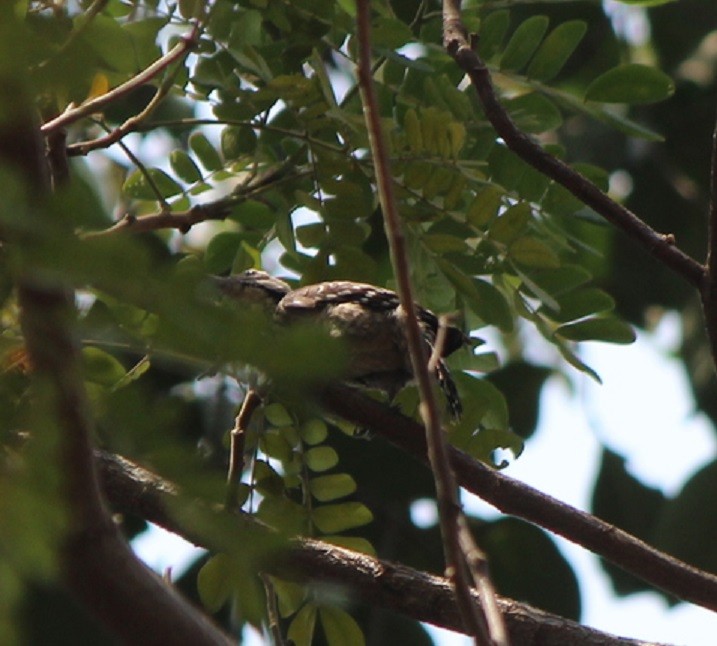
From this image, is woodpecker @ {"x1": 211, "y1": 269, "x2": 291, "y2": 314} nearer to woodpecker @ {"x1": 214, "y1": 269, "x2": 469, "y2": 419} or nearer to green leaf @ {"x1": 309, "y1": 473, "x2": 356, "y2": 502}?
woodpecker @ {"x1": 214, "y1": 269, "x2": 469, "y2": 419}

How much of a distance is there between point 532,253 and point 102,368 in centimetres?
107

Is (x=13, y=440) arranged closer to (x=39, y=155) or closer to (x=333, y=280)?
(x=39, y=155)

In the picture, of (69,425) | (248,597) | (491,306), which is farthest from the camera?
(491,306)

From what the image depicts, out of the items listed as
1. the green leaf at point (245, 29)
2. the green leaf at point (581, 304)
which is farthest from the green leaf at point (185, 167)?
the green leaf at point (581, 304)

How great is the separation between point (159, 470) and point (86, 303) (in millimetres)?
255

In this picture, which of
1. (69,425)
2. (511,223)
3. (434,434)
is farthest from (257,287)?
(69,425)

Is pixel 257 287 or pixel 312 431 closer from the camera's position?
pixel 312 431

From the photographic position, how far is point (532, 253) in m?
2.89

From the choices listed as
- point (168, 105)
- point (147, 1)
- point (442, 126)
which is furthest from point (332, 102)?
point (168, 105)

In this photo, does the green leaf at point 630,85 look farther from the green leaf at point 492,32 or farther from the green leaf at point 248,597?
the green leaf at point 248,597

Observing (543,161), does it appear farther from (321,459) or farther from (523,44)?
(321,459)

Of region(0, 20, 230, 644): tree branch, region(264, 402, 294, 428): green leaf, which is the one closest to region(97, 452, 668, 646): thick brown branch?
region(264, 402, 294, 428): green leaf

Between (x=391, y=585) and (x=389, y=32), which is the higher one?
(x=389, y=32)

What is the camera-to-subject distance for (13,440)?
1228mm
